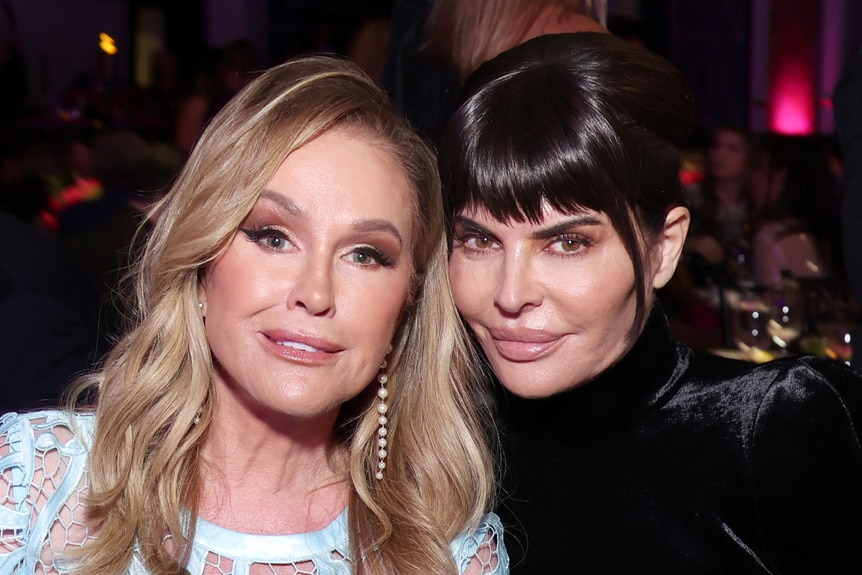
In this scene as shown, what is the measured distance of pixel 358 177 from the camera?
1.75 metres

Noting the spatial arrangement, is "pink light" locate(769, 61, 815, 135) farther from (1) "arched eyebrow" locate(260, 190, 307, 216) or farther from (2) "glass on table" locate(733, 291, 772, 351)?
(1) "arched eyebrow" locate(260, 190, 307, 216)

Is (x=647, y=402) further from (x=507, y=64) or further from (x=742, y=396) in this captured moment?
(x=507, y=64)

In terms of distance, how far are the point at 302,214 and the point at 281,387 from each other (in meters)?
0.27

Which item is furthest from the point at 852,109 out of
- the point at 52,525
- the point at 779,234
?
the point at 779,234

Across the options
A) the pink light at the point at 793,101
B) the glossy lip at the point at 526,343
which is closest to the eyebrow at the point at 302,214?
the glossy lip at the point at 526,343

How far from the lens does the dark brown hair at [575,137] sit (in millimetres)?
1667

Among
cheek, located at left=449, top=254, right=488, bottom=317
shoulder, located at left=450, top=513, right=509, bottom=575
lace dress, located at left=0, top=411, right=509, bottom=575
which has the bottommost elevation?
shoulder, located at left=450, top=513, right=509, bottom=575

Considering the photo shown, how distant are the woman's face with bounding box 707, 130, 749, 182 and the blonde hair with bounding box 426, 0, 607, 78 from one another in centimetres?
266

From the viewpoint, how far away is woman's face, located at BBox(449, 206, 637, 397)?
1686 millimetres

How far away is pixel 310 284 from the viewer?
5.49ft

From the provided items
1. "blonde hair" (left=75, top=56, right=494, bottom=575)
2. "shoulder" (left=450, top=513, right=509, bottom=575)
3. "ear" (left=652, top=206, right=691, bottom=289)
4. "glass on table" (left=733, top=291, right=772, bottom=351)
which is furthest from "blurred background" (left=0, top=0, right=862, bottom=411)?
"shoulder" (left=450, top=513, right=509, bottom=575)

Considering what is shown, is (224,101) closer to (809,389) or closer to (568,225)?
(568,225)

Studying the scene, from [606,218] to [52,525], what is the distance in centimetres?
99

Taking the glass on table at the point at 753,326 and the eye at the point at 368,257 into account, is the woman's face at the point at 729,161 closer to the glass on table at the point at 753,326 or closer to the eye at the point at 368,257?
the glass on table at the point at 753,326
